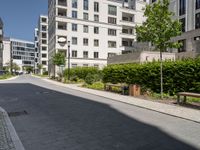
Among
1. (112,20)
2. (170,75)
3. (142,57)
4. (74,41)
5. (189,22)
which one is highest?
(112,20)

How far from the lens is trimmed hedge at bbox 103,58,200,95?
47.6ft

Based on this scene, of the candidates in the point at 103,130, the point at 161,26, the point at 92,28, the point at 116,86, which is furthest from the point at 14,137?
the point at 92,28

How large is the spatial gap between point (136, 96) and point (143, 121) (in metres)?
7.64

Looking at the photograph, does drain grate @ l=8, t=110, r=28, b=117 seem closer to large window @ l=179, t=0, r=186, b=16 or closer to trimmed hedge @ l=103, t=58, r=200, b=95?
trimmed hedge @ l=103, t=58, r=200, b=95

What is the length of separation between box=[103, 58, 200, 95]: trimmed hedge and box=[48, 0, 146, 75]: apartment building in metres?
38.2

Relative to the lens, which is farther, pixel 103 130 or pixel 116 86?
pixel 116 86

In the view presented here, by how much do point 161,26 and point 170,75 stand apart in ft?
11.2

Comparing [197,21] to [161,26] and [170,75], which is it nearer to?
[170,75]

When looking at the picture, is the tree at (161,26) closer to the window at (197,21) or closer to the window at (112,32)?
the window at (197,21)

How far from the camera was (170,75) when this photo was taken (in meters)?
16.0

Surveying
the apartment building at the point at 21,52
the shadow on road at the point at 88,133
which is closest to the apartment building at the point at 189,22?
the shadow on road at the point at 88,133

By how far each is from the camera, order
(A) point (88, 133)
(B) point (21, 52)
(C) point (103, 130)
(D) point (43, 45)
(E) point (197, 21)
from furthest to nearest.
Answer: (B) point (21, 52), (D) point (43, 45), (E) point (197, 21), (C) point (103, 130), (A) point (88, 133)

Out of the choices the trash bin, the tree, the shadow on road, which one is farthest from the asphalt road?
the tree

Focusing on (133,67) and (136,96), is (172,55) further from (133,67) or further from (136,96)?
(136,96)
